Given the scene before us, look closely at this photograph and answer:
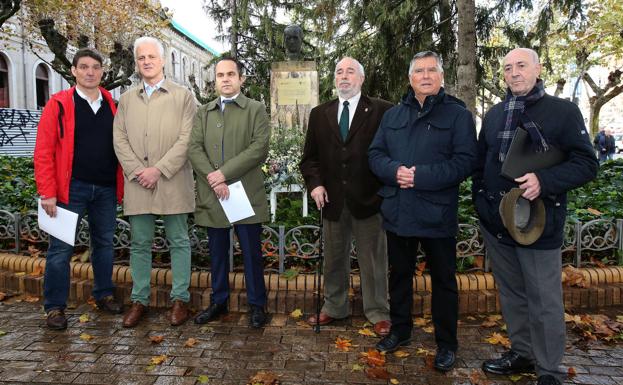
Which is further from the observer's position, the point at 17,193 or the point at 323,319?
the point at 17,193

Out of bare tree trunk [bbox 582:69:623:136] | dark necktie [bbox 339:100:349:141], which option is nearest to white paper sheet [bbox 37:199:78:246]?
dark necktie [bbox 339:100:349:141]

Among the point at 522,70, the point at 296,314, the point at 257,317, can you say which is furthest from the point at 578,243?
the point at 257,317

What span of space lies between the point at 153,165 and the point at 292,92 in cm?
477

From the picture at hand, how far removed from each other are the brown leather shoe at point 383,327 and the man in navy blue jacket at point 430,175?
0.29 meters

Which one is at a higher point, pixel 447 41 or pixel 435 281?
pixel 447 41

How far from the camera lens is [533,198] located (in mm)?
2842

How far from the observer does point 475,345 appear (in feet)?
12.1

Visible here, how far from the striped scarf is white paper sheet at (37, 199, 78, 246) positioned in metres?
3.18

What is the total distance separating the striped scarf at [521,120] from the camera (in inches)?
112

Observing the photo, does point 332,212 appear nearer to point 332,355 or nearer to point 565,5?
point 332,355

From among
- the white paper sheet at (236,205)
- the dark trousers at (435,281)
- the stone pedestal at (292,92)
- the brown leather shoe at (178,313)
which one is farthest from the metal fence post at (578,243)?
the stone pedestal at (292,92)

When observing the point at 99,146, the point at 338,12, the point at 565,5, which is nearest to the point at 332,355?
the point at 99,146

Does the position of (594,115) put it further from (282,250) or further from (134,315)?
(134,315)

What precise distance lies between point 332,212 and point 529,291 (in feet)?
4.94
